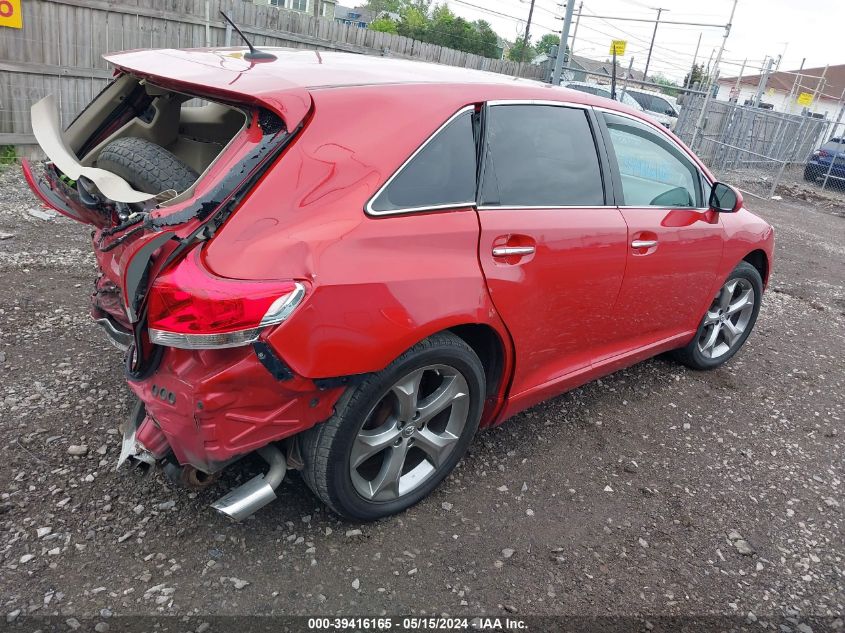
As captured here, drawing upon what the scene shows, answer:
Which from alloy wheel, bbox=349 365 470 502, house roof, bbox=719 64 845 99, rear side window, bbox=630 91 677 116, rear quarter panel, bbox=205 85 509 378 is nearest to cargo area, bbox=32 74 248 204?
rear quarter panel, bbox=205 85 509 378

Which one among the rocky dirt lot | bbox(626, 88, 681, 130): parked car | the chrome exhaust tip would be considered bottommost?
the rocky dirt lot

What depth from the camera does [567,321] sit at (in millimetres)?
3082

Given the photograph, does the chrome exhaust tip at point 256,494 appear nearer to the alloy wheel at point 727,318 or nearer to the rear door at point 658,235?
the rear door at point 658,235

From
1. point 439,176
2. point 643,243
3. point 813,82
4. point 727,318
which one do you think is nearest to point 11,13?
point 439,176

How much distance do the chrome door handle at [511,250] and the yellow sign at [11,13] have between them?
7263 millimetres

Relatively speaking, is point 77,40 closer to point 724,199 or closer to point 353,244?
point 353,244

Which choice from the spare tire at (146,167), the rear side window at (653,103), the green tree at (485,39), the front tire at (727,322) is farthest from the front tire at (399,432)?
the green tree at (485,39)

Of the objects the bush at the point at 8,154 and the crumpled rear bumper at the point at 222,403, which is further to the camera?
the bush at the point at 8,154

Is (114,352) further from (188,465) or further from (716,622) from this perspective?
(716,622)

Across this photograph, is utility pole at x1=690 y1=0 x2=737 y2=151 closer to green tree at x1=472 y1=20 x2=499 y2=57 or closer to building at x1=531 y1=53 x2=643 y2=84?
building at x1=531 y1=53 x2=643 y2=84

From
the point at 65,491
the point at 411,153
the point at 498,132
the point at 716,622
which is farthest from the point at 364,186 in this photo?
the point at 716,622

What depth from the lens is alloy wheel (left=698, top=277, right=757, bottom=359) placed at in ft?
14.4

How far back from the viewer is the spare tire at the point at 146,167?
249cm

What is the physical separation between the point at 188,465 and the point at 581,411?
2.33 metres
